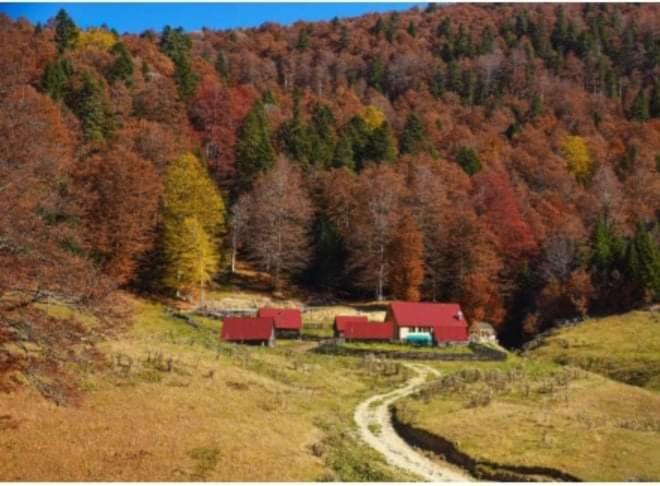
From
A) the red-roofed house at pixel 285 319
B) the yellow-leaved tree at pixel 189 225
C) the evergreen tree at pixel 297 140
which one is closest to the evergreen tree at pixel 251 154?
the evergreen tree at pixel 297 140

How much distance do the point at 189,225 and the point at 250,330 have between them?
59.1ft

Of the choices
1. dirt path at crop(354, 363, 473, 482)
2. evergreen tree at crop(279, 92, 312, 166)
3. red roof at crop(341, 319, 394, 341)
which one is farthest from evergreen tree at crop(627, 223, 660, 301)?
evergreen tree at crop(279, 92, 312, 166)

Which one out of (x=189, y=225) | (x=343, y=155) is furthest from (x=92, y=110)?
(x=343, y=155)

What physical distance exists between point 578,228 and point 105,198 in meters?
63.4

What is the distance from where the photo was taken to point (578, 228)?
9338 centimetres

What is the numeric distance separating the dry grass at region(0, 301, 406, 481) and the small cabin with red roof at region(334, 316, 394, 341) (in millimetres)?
22540

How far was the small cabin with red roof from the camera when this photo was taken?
6944 cm

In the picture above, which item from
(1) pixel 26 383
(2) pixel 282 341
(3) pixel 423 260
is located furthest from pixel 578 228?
(1) pixel 26 383

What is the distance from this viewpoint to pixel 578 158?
137 metres

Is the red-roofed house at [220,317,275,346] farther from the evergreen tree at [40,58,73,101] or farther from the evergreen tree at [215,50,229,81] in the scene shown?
the evergreen tree at [215,50,229,81]

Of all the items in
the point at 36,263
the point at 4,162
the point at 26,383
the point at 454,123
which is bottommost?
the point at 26,383

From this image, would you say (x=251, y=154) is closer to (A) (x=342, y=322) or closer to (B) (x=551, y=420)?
(A) (x=342, y=322)

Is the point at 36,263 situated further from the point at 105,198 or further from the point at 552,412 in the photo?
the point at 105,198

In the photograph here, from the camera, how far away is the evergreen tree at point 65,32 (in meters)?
130
